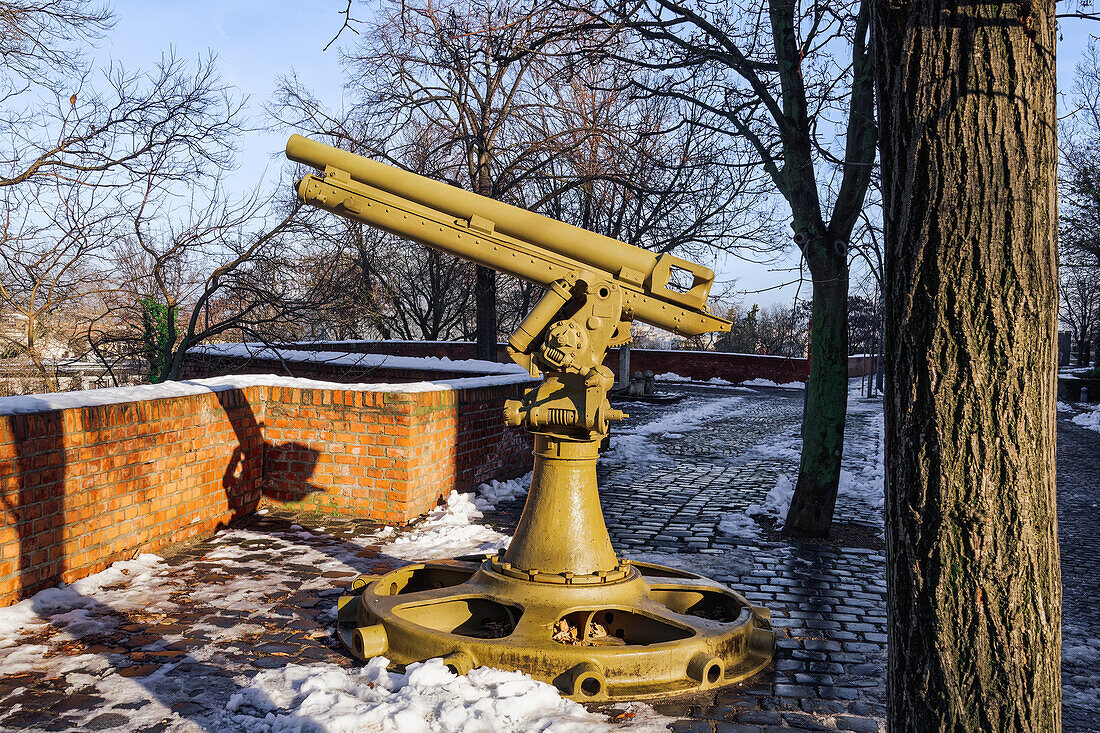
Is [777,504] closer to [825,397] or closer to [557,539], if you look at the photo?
[825,397]

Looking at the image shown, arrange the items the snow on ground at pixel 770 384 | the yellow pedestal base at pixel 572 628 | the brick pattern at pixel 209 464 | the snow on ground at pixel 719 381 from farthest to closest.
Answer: the snow on ground at pixel 719 381 < the snow on ground at pixel 770 384 < the brick pattern at pixel 209 464 < the yellow pedestal base at pixel 572 628

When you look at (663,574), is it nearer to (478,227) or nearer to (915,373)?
(478,227)

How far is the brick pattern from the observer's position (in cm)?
470

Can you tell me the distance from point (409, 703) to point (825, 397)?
489cm

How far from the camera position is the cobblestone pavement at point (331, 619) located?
3496mm

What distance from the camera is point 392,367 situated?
13312 millimetres

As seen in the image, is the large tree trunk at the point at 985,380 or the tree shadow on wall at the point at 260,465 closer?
the large tree trunk at the point at 985,380

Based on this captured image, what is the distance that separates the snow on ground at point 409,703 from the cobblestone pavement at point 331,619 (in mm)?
141

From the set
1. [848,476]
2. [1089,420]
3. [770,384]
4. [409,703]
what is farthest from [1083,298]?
[409,703]

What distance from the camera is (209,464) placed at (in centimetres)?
646

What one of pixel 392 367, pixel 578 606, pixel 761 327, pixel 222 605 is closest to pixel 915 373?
pixel 578 606

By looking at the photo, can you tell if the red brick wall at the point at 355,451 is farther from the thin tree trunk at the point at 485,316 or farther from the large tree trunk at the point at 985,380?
the thin tree trunk at the point at 485,316

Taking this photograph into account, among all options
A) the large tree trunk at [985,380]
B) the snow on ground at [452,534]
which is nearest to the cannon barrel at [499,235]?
the snow on ground at [452,534]

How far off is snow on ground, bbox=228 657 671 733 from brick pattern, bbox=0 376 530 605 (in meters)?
1.98
